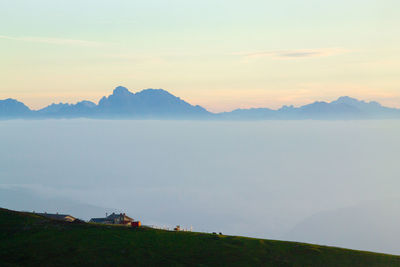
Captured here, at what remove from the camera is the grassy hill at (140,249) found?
7700 cm

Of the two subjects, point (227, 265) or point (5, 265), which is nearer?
point (5, 265)

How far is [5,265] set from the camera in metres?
70.8

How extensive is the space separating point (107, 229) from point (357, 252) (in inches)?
1972

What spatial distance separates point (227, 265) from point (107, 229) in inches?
1103

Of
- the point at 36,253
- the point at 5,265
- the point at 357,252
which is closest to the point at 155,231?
the point at 36,253

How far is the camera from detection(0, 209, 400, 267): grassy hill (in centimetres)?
7700

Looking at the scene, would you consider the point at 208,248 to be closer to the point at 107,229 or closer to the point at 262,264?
the point at 262,264

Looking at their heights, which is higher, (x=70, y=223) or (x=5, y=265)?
(x=70, y=223)

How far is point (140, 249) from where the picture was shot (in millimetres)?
82375

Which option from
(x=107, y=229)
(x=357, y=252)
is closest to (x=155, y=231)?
(x=107, y=229)

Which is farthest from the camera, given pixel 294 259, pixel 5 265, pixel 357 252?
pixel 357 252

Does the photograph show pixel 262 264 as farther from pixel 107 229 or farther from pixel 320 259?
pixel 107 229

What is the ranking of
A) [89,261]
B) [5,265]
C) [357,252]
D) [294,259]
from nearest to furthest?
[5,265] < [89,261] < [294,259] < [357,252]

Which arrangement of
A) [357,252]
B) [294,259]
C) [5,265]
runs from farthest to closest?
[357,252], [294,259], [5,265]
